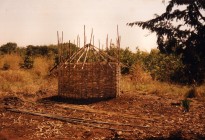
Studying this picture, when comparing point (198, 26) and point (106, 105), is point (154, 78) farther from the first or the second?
point (198, 26)

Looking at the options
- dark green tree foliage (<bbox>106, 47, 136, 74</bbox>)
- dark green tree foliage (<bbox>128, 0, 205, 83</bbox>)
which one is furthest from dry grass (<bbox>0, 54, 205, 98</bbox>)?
dark green tree foliage (<bbox>128, 0, 205, 83</bbox>)

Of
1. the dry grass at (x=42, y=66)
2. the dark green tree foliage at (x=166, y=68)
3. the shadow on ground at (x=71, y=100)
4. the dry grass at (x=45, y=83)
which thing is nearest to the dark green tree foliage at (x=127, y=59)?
the dark green tree foliage at (x=166, y=68)

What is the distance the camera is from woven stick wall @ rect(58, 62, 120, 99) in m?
11.4

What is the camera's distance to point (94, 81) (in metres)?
11.4

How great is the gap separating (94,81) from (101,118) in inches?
126

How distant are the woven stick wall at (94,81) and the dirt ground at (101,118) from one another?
1.20ft

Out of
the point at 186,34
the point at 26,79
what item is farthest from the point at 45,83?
the point at 186,34

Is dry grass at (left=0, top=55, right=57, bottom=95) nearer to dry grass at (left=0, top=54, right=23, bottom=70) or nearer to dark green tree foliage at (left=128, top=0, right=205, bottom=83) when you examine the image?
dry grass at (left=0, top=54, right=23, bottom=70)

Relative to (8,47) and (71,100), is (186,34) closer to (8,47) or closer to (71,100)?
(71,100)

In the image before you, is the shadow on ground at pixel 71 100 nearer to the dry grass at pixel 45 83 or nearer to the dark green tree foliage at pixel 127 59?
the dry grass at pixel 45 83

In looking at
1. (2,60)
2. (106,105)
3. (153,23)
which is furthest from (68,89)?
(2,60)

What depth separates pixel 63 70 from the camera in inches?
470

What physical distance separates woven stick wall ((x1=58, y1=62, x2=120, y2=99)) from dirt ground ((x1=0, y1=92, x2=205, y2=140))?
1.20ft

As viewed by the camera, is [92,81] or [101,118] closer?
[101,118]
